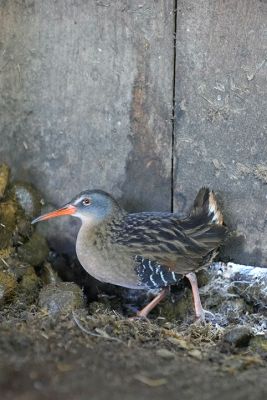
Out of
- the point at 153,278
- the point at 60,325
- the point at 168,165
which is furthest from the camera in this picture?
the point at 168,165

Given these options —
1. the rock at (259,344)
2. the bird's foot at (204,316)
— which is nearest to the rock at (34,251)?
the bird's foot at (204,316)

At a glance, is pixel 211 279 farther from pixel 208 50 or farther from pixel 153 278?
pixel 208 50

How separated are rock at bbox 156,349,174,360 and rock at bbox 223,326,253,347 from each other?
0.63m

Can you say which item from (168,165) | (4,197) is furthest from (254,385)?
(4,197)

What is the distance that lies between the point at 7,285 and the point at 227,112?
6.86ft

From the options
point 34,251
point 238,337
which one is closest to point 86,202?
point 34,251

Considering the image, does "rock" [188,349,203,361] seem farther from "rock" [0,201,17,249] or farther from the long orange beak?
"rock" [0,201,17,249]

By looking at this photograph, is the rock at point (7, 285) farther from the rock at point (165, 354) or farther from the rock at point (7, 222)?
the rock at point (165, 354)

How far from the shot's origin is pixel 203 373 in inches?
179

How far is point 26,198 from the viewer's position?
22.3ft

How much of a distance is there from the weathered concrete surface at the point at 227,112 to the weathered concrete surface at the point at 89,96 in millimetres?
135

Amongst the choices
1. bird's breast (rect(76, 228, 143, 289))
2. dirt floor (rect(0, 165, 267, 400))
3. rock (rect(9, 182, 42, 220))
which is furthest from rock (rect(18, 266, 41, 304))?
rock (rect(9, 182, 42, 220))

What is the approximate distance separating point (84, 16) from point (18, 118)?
1049mm

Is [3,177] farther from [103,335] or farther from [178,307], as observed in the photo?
[103,335]
